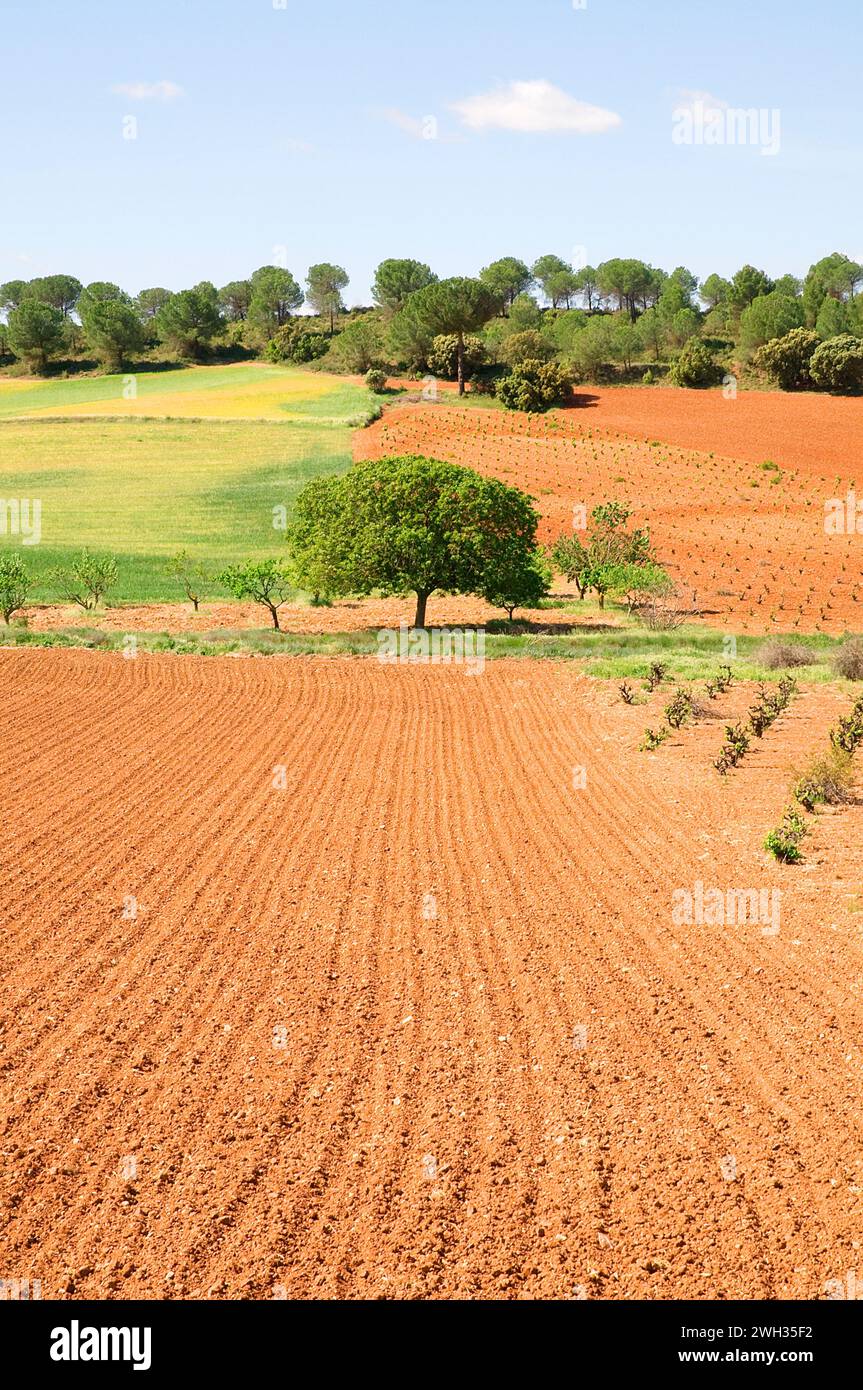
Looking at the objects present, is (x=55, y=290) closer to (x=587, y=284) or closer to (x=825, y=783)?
(x=587, y=284)

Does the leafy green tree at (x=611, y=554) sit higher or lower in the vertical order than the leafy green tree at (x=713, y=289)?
lower

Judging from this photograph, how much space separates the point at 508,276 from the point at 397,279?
150 feet

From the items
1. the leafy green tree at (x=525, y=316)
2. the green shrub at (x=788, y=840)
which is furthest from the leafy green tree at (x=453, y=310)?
the green shrub at (x=788, y=840)

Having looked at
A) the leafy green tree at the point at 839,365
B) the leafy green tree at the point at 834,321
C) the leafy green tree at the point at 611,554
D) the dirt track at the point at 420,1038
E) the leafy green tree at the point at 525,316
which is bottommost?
the dirt track at the point at 420,1038

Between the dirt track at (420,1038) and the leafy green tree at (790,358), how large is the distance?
8572 centimetres

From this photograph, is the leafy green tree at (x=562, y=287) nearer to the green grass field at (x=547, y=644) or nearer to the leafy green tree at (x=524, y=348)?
the leafy green tree at (x=524, y=348)

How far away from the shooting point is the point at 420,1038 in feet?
30.5

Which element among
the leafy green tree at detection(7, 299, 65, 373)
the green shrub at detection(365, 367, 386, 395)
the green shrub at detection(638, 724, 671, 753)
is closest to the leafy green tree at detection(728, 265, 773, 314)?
the green shrub at detection(365, 367, 386, 395)

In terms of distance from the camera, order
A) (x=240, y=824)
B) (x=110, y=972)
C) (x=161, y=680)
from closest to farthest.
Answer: (x=110, y=972) < (x=240, y=824) < (x=161, y=680)

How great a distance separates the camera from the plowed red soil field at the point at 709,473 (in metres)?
42.2
